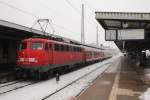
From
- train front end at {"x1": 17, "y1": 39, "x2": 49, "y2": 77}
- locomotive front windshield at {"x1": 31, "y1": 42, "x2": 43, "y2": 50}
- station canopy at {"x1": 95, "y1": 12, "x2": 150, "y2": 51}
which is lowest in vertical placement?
train front end at {"x1": 17, "y1": 39, "x2": 49, "y2": 77}

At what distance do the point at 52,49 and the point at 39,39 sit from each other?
1.68 metres

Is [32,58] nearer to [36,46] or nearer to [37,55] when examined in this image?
[37,55]

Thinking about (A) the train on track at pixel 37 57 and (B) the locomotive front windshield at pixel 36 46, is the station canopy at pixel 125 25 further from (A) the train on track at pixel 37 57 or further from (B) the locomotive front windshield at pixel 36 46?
(B) the locomotive front windshield at pixel 36 46

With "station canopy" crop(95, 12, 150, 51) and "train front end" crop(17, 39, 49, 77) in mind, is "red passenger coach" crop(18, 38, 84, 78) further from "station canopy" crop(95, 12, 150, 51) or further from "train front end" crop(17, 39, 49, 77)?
"station canopy" crop(95, 12, 150, 51)

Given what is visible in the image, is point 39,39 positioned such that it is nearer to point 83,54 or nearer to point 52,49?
point 52,49

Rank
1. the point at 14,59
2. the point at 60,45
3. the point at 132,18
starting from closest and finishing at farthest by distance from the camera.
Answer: the point at 60,45, the point at 132,18, the point at 14,59

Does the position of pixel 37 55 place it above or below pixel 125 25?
below

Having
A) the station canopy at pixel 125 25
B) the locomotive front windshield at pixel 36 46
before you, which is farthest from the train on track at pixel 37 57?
the station canopy at pixel 125 25

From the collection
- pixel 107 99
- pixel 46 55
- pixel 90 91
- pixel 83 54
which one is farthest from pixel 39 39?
pixel 83 54

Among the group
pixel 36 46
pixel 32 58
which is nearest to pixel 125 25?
pixel 36 46

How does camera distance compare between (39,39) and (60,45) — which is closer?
(39,39)

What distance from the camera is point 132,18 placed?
2862cm

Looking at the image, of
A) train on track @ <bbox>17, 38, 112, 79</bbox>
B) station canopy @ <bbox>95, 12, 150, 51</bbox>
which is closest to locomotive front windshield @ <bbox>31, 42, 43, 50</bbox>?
train on track @ <bbox>17, 38, 112, 79</bbox>

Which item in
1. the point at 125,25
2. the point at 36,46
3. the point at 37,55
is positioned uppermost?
the point at 125,25
